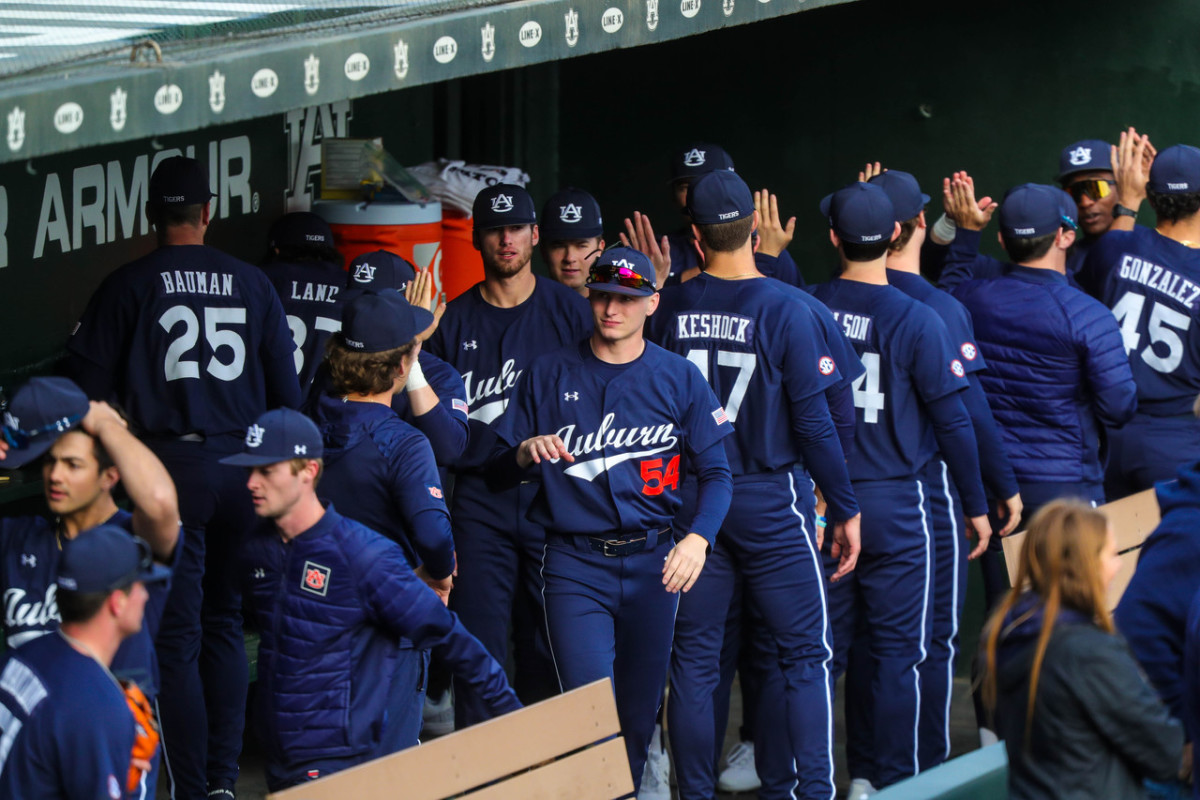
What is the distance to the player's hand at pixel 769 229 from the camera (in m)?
5.57

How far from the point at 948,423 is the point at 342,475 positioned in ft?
7.12

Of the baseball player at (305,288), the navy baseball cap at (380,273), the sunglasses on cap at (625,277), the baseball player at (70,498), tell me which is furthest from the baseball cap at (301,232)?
the baseball player at (70,498)

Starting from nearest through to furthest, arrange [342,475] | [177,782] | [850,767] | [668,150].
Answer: [342,475] → [177,782] → [850,767] → [668,150]

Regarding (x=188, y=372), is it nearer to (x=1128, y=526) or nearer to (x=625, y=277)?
(x=625, y=277)

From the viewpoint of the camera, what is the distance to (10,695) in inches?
111

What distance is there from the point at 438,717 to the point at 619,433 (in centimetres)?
223

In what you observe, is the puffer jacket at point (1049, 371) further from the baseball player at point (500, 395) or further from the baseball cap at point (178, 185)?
the baseball cap at point (178, 185)

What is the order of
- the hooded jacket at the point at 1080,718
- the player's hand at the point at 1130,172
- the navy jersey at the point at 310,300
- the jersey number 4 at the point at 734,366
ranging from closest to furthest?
the hooded jacket at the point at 1080,718 < the jersey number 4 at the point at 734,366 < the navy jersey at the point at 310,300 < the player's hand at the point at 1130,172

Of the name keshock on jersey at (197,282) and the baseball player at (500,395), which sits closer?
the name keshock on jersey at (197,282)

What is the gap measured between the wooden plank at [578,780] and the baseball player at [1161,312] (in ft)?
9.96

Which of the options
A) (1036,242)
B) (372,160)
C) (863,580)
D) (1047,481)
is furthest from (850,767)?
(372,160)

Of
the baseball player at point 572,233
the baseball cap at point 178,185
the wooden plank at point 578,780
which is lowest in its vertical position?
the wooden plank at point 578,780

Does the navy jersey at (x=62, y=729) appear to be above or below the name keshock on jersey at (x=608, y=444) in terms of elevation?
below

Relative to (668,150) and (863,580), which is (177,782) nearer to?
(863,580)
